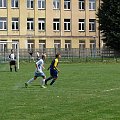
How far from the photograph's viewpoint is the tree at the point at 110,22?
6581 cm

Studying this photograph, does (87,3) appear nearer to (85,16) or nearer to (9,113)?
(85,16)

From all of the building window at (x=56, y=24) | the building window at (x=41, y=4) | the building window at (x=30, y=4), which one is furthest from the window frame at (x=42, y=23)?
the building window at (x=30, y=4)

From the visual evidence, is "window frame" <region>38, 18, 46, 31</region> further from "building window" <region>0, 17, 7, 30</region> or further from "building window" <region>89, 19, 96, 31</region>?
"building window" <region>89, 19, 96, 31</region>

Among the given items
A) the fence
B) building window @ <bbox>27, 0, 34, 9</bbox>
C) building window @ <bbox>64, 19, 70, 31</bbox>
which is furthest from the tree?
building window @ <bbox>27, 0, 34, 9</bbox>

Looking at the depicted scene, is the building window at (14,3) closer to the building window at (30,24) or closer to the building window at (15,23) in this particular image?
the building window at (15,23)

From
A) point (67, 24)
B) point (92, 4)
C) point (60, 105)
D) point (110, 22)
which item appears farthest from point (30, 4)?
point (60, 105)

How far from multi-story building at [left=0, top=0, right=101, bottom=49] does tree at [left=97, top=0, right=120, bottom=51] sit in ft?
38.3

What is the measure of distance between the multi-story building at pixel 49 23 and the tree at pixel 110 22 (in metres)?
11.7

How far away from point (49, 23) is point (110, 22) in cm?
1779

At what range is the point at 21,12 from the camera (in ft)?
266

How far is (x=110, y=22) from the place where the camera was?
66.7 metres

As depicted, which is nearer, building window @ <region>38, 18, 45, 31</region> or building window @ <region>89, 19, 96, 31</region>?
building window @ <region>38, 18, 45, 31</region>

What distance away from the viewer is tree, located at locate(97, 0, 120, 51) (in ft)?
216

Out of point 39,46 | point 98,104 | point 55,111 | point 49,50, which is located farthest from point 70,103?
point 39,46
